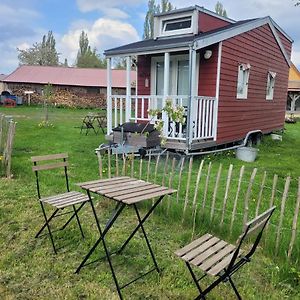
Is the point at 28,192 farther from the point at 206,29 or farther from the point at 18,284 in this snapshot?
the point at 206,29

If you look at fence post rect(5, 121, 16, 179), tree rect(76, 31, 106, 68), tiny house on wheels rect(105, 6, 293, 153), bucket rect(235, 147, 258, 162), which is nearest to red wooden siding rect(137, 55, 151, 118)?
tiny house on wheels rect(105, 6, 293, 153)

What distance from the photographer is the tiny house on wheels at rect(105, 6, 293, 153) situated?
7855mm

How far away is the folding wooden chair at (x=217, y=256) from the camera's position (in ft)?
7.36

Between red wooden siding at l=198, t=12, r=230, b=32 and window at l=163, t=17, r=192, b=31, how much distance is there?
0.32 meters

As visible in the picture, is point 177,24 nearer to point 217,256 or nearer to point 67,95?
point 217,256

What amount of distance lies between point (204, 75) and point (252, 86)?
2.38 meters

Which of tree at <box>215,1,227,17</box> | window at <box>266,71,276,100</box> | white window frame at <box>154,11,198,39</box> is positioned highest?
tree at <box>215,1,227,17</box>

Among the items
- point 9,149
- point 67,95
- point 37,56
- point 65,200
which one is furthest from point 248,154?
point 37,56

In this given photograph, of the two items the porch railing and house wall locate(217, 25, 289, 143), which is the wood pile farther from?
the porch railing

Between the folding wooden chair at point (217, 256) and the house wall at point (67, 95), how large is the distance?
97.4ft

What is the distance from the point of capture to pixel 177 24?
375 inches

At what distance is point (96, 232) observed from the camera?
3955 millimetres

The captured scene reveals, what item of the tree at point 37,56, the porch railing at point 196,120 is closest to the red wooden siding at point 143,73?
the porch railing at point 196,120

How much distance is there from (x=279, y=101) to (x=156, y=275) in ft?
39.0
